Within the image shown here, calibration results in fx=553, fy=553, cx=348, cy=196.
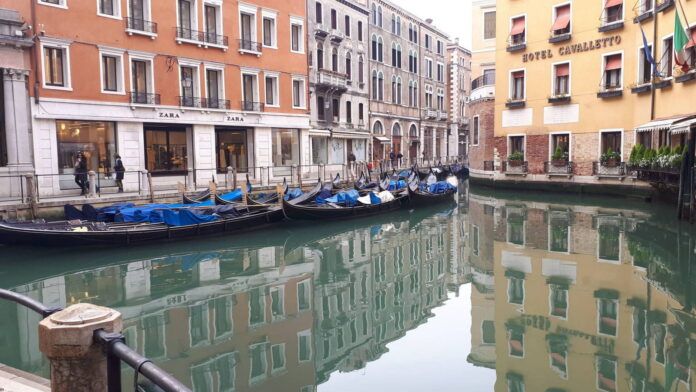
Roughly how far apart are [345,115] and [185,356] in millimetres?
21061

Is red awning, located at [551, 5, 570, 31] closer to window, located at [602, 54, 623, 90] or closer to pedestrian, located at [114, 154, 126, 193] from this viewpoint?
window, located at [602, 54, 623, 90]

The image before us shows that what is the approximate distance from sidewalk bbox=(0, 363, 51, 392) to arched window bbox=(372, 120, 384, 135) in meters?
26.1

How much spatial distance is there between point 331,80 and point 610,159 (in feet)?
37.2

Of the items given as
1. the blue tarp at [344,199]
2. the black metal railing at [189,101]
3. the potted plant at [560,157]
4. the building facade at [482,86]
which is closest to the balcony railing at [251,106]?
the black metal railing at [189,101]

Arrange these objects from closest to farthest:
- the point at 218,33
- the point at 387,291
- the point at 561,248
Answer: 1. the point at 387,291
2. the point at 561,248
3. the point at 218,33

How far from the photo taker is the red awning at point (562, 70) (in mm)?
19275

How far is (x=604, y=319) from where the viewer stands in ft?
19.5

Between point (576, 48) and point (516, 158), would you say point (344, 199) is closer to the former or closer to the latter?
point (516, 158)

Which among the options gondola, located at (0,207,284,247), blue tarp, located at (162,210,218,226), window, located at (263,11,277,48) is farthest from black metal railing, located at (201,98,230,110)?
blue tarp, located at (162,210,218,226)

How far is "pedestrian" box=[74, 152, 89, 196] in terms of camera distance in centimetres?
1273

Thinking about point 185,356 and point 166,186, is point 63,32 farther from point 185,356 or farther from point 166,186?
point 185,356

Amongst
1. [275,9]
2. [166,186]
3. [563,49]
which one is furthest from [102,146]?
[563,49]

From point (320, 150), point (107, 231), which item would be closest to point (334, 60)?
point (320, 150)

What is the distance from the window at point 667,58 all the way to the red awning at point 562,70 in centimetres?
432
